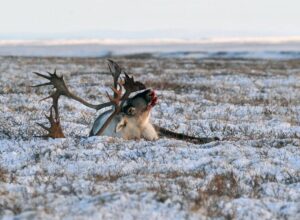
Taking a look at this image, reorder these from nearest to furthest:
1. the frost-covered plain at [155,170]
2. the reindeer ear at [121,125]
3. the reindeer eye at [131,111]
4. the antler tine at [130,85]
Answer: the frost-covered plain at [155,170] → the antler tine at [130,85] → the reindeer eye at [131,111] → the reindeer ear at [121,125]

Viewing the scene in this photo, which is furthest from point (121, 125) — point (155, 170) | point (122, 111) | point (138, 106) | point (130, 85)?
point (155, 170)

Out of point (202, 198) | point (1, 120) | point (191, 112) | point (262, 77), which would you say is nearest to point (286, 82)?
point (262, 77)

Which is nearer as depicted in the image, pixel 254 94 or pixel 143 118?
pixel 143 118

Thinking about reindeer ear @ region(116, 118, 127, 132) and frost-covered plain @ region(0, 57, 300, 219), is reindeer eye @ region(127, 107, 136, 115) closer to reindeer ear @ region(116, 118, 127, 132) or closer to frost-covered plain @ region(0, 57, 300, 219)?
reindeer ear @ region(116, 118, 127, 132)

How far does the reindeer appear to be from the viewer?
9.94 metres

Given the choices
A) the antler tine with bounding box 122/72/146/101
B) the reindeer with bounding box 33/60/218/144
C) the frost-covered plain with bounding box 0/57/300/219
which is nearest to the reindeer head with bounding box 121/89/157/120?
the reindeer with bounding box 33/60/218/144

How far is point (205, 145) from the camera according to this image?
956cm

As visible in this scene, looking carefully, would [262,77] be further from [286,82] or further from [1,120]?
[1,120]

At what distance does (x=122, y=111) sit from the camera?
33.0 ft

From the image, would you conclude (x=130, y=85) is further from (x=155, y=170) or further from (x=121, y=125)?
(x=155, y=170)

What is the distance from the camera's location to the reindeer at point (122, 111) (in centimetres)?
994

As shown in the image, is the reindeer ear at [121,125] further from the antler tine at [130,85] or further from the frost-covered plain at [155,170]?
the frost-covered plain at [155,170]

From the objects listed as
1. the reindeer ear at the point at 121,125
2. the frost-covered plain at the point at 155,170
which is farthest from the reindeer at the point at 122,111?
the frost-covered plain at the point at 155,170

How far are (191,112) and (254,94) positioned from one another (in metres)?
5.63
